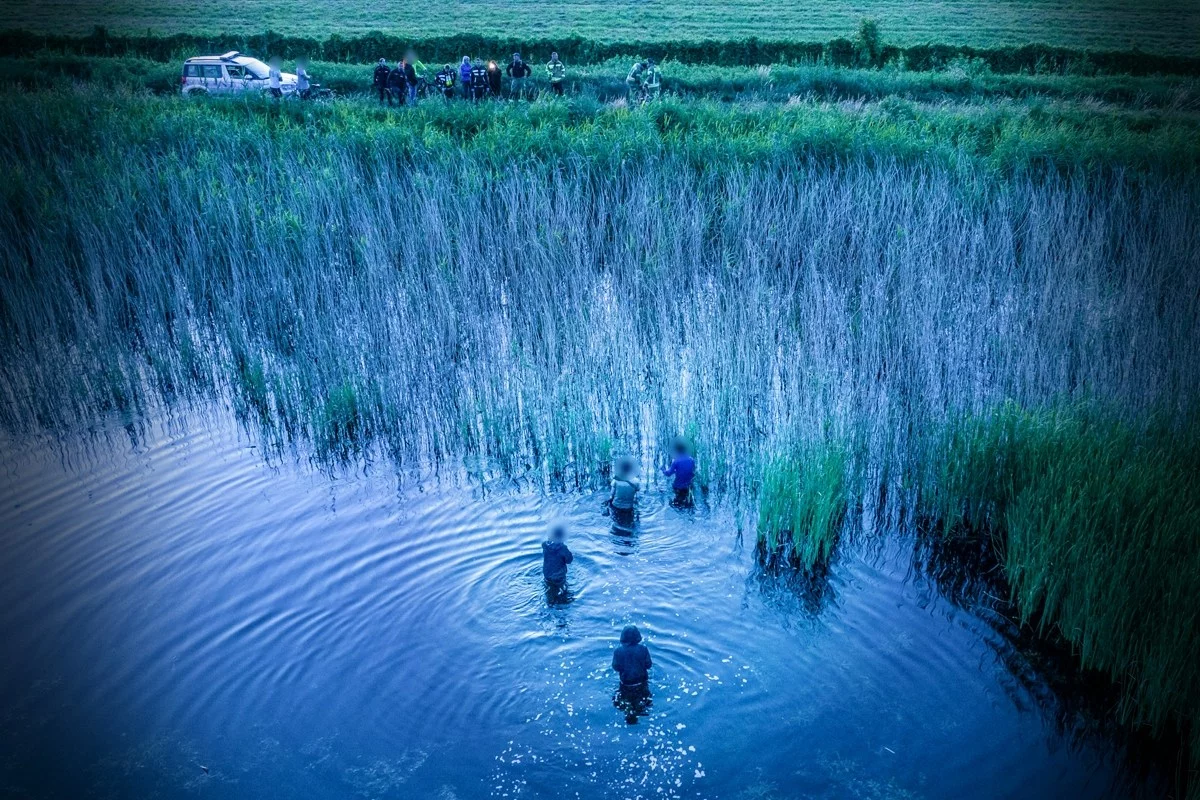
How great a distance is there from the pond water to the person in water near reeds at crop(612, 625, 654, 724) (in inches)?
2.9

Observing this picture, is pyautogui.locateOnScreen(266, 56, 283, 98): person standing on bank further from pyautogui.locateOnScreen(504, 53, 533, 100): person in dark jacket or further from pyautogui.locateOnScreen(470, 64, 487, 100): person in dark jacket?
pyautogui.locateOnScreen(504, 53, 533, 100): person in dark jacket

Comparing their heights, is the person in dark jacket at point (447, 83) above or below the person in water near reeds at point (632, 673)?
above

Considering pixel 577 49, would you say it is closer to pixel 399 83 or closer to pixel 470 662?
pixel 399 83

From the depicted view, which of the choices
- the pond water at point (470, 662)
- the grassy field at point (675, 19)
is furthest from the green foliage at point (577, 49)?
the pond water at point (470, 662)

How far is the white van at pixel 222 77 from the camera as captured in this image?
21.5 m

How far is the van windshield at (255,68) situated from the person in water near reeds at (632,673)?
22.4 meters

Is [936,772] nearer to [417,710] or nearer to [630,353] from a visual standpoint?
[417,710]

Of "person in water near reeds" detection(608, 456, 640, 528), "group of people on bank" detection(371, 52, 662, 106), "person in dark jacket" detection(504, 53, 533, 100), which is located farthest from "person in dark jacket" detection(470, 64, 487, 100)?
"person in water near reeds" detection(608, 456, 640, 528)

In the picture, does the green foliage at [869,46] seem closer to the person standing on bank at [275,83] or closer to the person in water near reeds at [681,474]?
the person standing on bank at [275,83]

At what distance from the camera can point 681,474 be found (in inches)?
241

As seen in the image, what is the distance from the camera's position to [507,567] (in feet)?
18.0

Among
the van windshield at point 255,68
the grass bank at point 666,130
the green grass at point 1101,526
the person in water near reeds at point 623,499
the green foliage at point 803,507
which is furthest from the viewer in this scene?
the van windshield at point 255,68

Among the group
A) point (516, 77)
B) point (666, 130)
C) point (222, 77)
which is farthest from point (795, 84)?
point (222, 77)

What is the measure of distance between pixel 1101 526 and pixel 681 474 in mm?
2490
